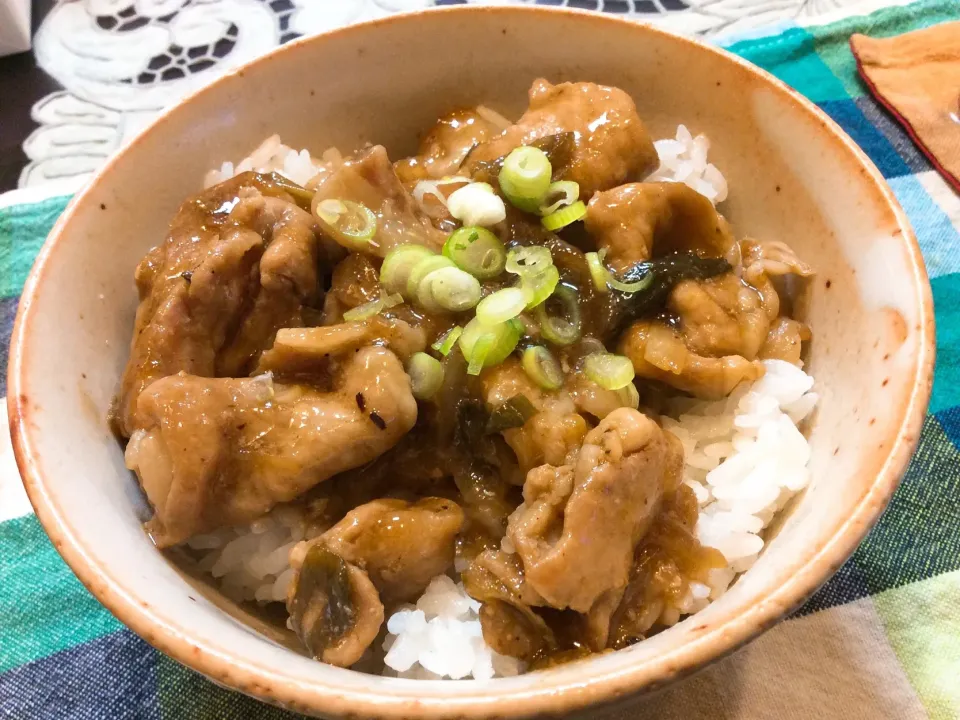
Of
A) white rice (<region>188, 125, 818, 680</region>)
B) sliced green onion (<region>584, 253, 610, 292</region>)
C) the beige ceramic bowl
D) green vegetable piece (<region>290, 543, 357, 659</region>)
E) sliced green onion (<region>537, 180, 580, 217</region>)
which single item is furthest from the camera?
Result: sliced green onion (<region>537, 180, 580, 217</region>)

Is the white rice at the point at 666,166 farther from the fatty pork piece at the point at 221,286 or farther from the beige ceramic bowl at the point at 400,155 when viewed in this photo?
the fatty pork piece at the point at 221,286

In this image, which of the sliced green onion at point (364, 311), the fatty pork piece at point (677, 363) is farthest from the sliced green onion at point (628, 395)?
the sliced green onion at point (364, 311)

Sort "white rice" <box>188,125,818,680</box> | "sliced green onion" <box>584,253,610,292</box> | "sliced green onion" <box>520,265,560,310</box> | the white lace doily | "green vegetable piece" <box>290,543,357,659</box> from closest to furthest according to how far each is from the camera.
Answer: "green vegetable piece" <box>290,543,357,659</box> < "white rice" <box>188,125,818,680</box> < "sliced green onion" <box>520,265,560,310</box> < "sliced green onion" <box>584,253,610,292</box> < the white lace doily

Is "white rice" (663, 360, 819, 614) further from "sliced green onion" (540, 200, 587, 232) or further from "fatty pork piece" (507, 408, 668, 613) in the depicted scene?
"sliced green onion" (540, 200, 587, 232)

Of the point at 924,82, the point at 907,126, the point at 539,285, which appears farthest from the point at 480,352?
the point at 924,82

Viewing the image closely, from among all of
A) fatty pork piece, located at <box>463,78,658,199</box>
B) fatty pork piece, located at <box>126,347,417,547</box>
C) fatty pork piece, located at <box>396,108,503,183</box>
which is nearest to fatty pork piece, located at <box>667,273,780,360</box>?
fatty pork piece, located at <box>463,78,658,199</box>

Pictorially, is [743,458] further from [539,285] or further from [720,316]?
[539,285]

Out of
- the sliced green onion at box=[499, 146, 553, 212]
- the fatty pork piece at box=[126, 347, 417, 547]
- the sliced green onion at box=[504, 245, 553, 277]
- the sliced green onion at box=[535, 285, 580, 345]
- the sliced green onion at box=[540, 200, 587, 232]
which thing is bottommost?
the fatty pork piece at box=[126, 347, 417, 547]

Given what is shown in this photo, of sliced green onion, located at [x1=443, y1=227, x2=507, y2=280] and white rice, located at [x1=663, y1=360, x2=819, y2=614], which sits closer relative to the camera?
white rice, located at [x1=663, y1=360, x2=819, y2=614]
